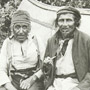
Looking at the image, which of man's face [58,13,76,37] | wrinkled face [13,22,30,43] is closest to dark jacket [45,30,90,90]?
man's face [58,13,76,37]

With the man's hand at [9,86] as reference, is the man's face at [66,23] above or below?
above

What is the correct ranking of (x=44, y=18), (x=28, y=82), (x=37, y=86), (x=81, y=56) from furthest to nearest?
1. (x=44, y=18)
2. (x=37, y=86)
3. (x=28, y=82)
4. (x=81, y=56)

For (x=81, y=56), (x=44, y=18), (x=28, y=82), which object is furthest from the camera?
(x=44, y=18)

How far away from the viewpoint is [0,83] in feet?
12.3

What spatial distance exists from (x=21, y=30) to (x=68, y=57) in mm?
590

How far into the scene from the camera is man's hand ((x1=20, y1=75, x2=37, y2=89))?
366 cm

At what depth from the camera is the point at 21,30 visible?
3764 mm

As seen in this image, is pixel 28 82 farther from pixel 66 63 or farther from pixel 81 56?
pixel 81 56

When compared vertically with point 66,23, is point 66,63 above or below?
below

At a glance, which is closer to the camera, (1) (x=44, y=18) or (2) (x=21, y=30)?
(2) (x=21, y=30)

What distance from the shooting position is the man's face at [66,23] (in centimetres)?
362

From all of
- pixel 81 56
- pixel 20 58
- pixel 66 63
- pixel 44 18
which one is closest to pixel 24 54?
pixel 20 58

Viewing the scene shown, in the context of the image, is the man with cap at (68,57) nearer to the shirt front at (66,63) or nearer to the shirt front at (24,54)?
the shirt front at (66,63)

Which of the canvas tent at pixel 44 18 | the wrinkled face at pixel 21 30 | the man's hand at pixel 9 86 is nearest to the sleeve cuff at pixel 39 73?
the man's hand at pixel 9 86
